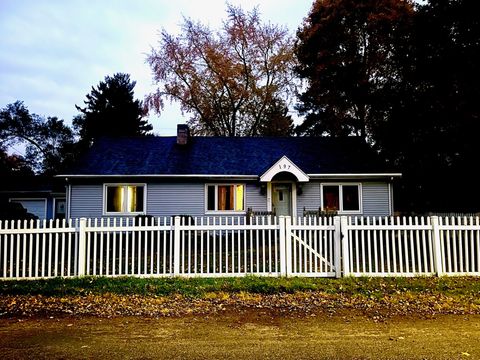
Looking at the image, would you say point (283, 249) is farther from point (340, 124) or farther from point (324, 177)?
point (340, 124)

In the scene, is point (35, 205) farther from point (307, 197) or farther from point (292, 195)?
point (307, 197)

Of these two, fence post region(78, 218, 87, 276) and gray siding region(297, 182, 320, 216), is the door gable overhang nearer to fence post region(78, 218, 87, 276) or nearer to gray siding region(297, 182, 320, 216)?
gray siding region(297, 182, 320, 216)

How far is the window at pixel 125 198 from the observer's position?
55.3ft

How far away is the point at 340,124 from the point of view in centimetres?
2827

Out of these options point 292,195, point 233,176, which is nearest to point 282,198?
point 292,195

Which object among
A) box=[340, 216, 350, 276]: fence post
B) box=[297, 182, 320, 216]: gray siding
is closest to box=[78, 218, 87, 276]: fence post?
box=[340, 216, 350, 276]: fence post

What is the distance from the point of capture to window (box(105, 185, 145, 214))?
1686 centimetres

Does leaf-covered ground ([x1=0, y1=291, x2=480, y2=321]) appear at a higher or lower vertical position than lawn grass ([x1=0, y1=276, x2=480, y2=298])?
lower

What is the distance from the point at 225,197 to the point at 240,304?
11.2 metres

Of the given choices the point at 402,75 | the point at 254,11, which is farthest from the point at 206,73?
the point at 402,75

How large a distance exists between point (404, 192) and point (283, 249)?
19.5 meters

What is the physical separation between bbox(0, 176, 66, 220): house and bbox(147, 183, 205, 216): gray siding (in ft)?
59.0

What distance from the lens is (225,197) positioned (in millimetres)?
17125

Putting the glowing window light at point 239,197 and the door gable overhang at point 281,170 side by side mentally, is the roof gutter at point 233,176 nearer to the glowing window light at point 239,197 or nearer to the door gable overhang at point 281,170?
the glowing window light at point 239,197
